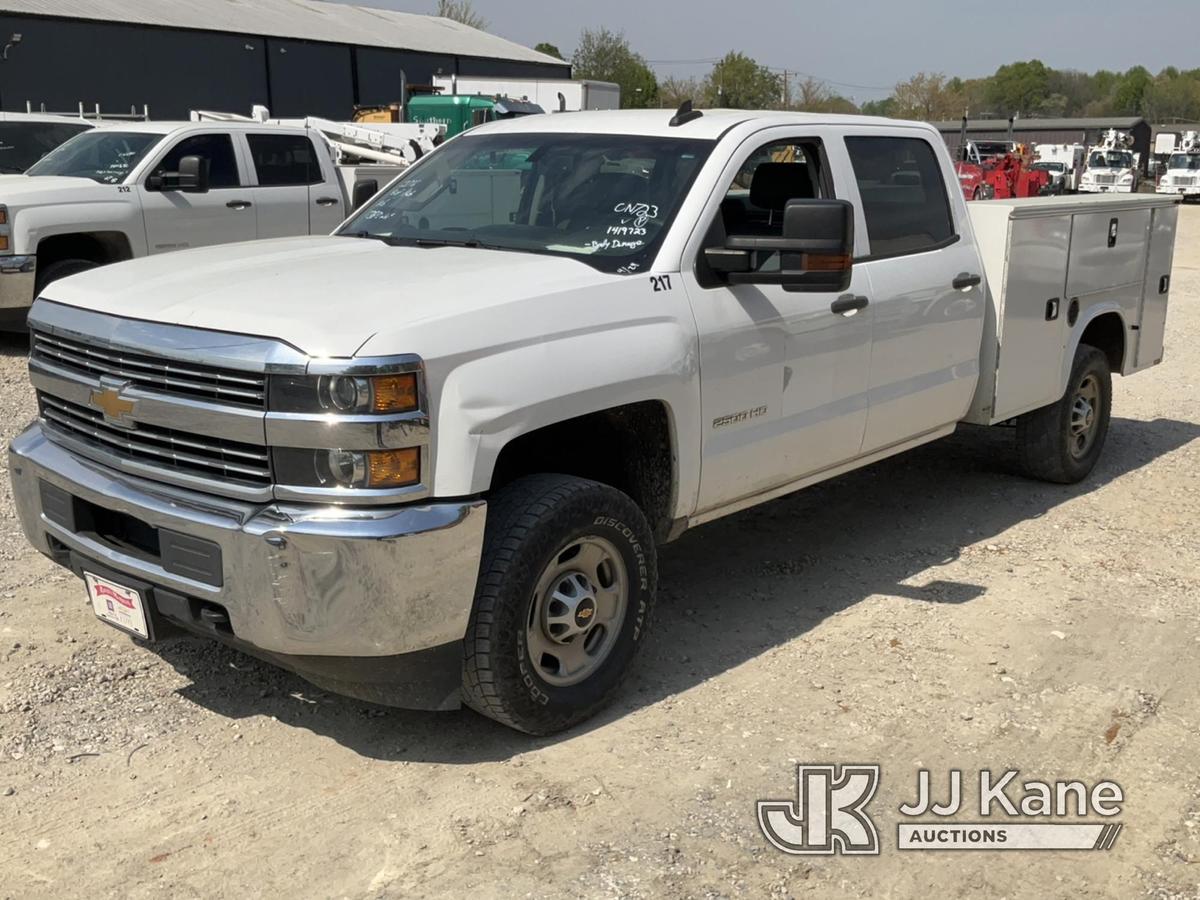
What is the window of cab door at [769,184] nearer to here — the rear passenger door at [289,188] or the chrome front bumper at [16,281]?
the chrome front bumper at [16,281]

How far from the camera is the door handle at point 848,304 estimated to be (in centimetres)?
501

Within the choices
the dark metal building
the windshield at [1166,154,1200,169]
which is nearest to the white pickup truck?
the windshield at [1166,154,1200,169]

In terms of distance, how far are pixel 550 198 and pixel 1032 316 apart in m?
2.83

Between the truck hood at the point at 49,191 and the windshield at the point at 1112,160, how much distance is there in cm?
4596

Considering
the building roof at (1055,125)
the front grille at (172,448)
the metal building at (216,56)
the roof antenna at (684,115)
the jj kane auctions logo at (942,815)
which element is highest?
the metal building at (216,56)

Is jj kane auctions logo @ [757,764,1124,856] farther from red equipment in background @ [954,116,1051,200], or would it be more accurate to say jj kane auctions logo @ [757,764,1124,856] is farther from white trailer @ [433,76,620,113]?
red equipment in background @ [954,116,1051,200]

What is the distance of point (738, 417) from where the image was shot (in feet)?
15.2

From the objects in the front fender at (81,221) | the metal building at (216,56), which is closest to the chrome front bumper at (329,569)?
the front fender at (81,221)

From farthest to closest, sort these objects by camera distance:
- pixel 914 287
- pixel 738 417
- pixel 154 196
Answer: pixel 154 196, pixel 914 287, pixel 738 417

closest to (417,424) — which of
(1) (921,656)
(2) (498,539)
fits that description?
(2) (498,539)

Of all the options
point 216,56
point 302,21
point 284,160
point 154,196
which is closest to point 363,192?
point 154,196

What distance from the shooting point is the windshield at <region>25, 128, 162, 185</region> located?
10.8 m

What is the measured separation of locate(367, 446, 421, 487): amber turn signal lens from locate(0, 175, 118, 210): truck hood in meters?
7.73

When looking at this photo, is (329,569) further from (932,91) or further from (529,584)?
(932,91)
